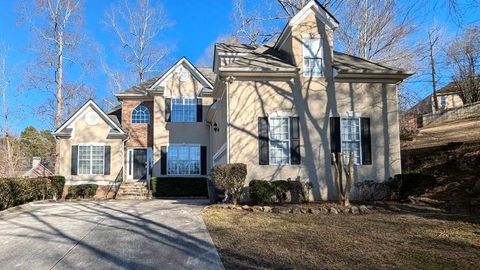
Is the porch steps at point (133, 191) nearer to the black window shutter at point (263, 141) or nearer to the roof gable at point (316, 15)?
the black window shutter at point (263, 141)

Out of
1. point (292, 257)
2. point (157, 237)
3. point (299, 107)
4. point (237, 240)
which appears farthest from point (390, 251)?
point (299, 107)

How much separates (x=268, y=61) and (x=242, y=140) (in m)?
3.20

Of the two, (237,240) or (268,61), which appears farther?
(268,61)

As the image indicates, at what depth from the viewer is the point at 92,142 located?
23.4 m

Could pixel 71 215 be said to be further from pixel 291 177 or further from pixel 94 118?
pixel 94 118

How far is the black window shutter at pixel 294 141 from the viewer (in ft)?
47.2

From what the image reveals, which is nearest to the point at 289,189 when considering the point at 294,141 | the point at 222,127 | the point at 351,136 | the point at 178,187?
the point at 294,141

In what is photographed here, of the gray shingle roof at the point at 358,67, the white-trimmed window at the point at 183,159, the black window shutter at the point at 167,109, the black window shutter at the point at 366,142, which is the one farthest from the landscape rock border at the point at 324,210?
the black window shutter at the point at 167,109

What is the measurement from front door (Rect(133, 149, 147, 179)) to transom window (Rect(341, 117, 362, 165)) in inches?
529

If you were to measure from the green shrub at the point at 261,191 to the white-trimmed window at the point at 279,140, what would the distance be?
1430 mm

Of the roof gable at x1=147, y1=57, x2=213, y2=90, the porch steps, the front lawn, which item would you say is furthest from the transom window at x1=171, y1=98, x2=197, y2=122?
the front lawn

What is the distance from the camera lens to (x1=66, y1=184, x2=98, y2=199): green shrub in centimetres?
2158

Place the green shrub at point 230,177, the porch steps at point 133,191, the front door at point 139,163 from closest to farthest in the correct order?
the green shrub at point 230,177 < the porch steps at point 133,191 < the front door at point 139,163

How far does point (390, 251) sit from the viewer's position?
6414mm
